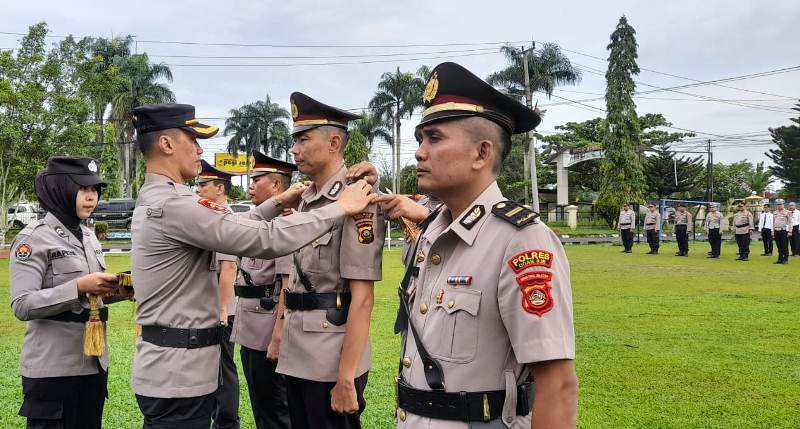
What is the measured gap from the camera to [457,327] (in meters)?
1.79

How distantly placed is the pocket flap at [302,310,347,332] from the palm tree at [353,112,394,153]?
135 feet

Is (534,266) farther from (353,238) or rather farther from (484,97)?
(353,238)

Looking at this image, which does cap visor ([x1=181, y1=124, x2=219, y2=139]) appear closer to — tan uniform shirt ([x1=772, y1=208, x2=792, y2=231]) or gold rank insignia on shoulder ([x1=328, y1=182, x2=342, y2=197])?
gold rank insignia on shoulder ([x1=328, y1=182, x2=342, y2=197])

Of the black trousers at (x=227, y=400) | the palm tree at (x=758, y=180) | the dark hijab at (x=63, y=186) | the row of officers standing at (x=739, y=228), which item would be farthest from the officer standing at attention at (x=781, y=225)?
the palm tree at (x=758, y=180)

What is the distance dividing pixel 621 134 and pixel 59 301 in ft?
115

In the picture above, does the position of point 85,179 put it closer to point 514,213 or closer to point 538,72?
point 514,213

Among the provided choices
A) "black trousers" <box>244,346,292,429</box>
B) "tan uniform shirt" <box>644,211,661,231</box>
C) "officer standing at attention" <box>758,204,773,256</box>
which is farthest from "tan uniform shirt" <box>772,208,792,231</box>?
"black trousers" <box>244,346,292,429</box>

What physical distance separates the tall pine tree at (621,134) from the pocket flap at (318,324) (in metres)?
33.7

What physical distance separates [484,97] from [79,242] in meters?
2.71

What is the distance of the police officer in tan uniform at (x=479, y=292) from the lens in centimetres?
166

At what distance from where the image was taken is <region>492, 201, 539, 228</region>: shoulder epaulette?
5.78 feet

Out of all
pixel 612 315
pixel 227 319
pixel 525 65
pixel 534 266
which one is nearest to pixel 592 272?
pixel 612 315

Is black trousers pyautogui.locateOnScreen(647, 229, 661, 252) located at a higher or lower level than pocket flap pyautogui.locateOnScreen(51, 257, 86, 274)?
lower

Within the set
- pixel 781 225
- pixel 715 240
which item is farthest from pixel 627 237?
pixel 781 225
